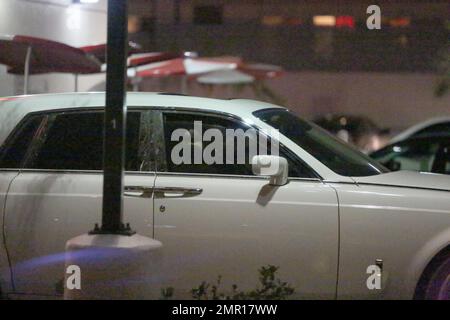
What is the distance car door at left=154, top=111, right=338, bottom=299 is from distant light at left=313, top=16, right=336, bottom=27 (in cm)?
943

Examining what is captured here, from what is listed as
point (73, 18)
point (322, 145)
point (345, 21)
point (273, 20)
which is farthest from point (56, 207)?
point (273, 20)

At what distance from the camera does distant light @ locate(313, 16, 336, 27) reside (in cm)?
1350

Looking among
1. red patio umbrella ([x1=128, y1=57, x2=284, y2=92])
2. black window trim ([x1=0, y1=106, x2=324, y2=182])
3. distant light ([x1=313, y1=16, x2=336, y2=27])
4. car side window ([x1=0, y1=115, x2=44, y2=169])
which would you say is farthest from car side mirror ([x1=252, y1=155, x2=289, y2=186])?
distant light ([x1=313, y1=16, x2=336, y2=27])

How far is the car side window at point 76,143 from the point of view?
4.77 metres

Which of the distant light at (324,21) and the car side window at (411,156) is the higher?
the distant light at (324,21)

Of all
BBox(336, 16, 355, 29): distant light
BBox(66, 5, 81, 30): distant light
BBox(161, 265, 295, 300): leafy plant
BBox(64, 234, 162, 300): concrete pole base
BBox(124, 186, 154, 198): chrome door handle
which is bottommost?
BBox(161, 265, 295, 300): leafy plant

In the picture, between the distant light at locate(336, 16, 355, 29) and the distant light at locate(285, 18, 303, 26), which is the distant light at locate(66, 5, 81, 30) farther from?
the distant light at locate(285, 18, 303, 26)

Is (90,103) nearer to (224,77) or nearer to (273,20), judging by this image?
(224,77)

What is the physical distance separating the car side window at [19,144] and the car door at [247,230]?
3.30ft

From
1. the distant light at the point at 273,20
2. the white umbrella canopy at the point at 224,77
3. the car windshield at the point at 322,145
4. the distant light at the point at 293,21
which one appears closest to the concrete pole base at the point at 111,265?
the car windshield at the point at 322,145

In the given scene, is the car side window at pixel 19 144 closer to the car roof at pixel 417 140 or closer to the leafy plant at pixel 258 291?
the leafy plant at pixel 258 291

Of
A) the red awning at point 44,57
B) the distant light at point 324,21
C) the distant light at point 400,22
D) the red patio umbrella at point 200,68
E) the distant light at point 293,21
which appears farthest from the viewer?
the distant light at point 293,21

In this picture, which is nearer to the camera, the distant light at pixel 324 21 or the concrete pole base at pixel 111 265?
the concrete pole base at pixel 111 265
